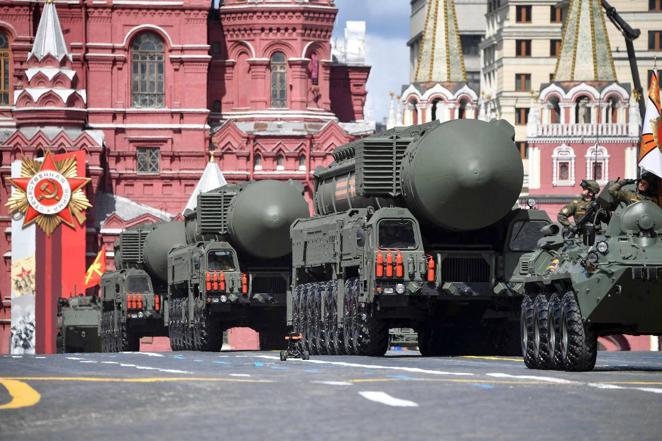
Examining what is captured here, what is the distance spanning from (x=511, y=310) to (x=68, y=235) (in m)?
79.1

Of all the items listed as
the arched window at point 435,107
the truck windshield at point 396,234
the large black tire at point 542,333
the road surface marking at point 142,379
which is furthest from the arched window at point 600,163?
the road surface marking at point 142,379

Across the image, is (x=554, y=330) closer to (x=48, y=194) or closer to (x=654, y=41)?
(x=48, y=194)

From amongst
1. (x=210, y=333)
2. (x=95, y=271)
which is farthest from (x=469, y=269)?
(x=95, y=271)

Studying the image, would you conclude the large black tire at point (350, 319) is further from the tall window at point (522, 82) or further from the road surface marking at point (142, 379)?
the tall window at point (522, 82)

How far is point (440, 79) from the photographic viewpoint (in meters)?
139

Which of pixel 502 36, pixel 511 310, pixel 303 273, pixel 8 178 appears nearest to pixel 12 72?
pixel 8 178

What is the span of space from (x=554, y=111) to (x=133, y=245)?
211ft

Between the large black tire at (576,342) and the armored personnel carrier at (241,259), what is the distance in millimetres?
24661

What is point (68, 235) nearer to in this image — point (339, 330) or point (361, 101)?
point (361, 101)

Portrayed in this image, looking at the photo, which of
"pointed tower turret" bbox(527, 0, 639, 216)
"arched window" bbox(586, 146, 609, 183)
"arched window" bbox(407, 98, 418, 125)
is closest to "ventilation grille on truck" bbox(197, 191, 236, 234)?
"pointed tower turret" bbox(527, 0, 639, 216)

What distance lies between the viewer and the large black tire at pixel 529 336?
2886 cm

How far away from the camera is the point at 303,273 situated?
47.5m

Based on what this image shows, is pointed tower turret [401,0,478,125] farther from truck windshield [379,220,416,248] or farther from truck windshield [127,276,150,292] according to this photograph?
truck windshield [379,220,416,248]

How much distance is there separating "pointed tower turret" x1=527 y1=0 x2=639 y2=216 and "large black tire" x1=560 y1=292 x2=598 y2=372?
102 meters
